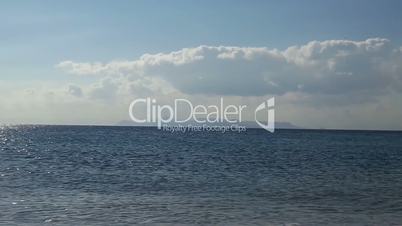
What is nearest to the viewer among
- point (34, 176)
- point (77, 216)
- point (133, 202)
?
point (77, 216)

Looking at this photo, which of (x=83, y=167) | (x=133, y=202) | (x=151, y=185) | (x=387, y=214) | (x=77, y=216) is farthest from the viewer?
(x=83, y=167)

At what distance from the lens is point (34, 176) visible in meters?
42.5

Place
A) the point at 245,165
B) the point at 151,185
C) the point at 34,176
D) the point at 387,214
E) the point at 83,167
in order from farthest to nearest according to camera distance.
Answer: the point at 245,165, the point at 83,167, the point at 34,176, the point at 151,185, the point at 387,214

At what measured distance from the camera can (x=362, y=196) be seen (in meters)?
35.2

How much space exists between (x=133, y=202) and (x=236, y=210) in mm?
5777

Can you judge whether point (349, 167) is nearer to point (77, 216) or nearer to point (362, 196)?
point (362, 196)

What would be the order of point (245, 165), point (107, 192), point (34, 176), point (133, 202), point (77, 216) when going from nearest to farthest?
point (77, 216)
point (133, 202)
point (107, 192)
point (34, 176)
point (245, 165)

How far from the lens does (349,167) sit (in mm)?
59219

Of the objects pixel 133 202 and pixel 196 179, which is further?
pixel 196 179

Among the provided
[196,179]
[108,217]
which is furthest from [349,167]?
[108,217]

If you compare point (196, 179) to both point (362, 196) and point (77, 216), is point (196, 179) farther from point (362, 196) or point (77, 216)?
point (77, 216)

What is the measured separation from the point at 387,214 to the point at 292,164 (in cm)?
3320

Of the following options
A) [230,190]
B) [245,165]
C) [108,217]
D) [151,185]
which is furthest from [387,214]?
[245,165]

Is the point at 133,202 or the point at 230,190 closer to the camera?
the point at 133,202
